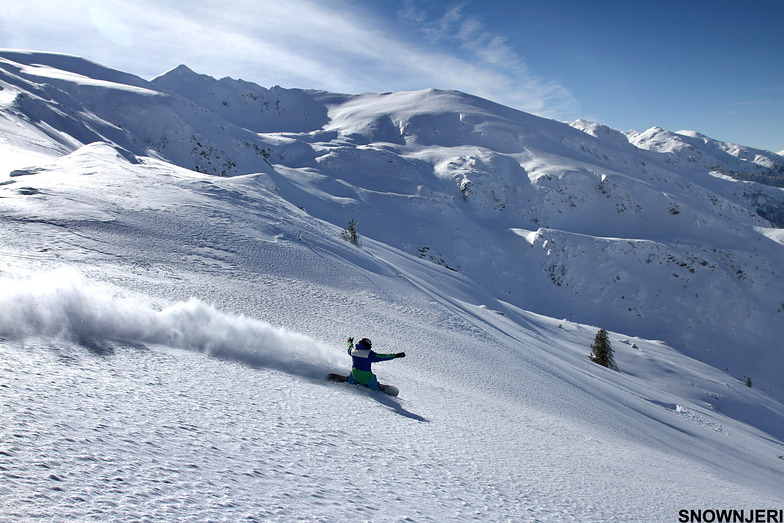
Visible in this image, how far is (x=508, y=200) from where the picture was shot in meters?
50.0

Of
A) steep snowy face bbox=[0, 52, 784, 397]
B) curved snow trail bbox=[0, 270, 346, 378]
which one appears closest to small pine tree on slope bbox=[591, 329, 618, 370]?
curved snow trail bbox=[0, 270, 346, 378]

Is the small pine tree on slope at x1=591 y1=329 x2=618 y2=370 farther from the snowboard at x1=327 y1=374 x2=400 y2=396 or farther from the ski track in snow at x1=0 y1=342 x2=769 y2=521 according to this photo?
the snowboard at x1=327 y1=374 x2=400 y2=396

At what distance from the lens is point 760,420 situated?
20.4 meters

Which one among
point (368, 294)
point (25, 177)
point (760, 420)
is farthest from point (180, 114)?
point (760, 420)

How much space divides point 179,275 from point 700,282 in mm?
46782

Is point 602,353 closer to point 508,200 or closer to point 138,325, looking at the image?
point 138,325

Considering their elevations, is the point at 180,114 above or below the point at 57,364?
above

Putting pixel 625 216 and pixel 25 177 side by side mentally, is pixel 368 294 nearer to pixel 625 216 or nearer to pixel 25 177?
pixel 25 177

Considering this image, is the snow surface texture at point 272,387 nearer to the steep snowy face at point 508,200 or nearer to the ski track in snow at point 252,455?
the ski track in snow at point 252,455

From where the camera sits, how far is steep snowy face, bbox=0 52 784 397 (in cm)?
3706

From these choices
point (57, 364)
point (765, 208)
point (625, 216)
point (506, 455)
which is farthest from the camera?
point (765, 208)

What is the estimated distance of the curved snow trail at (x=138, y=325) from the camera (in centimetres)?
415

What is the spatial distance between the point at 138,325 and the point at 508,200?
159 feet

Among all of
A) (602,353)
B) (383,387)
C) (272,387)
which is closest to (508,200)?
(602,353)
